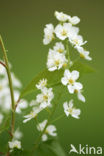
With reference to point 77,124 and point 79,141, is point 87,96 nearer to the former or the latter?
point 77,124

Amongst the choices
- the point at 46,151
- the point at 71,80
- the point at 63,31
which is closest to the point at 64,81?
the point at 71,80

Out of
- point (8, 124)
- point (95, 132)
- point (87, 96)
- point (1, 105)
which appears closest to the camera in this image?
point (8, 124)

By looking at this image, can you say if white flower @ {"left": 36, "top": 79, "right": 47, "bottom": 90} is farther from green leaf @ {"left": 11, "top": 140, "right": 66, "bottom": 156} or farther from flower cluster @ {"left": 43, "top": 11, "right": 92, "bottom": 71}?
green leaf @ {"left": 11, "top": 140, "right": 66, "bottom": 156}

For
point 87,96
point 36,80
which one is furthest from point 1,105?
point 87,96

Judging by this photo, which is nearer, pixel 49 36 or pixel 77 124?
pixel 49 36

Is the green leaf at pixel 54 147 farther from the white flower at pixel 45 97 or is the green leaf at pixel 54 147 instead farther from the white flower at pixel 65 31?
the white flower at pixel 65 31

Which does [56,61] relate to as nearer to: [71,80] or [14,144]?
[71,80]

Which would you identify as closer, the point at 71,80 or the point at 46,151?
the point at 71,80
